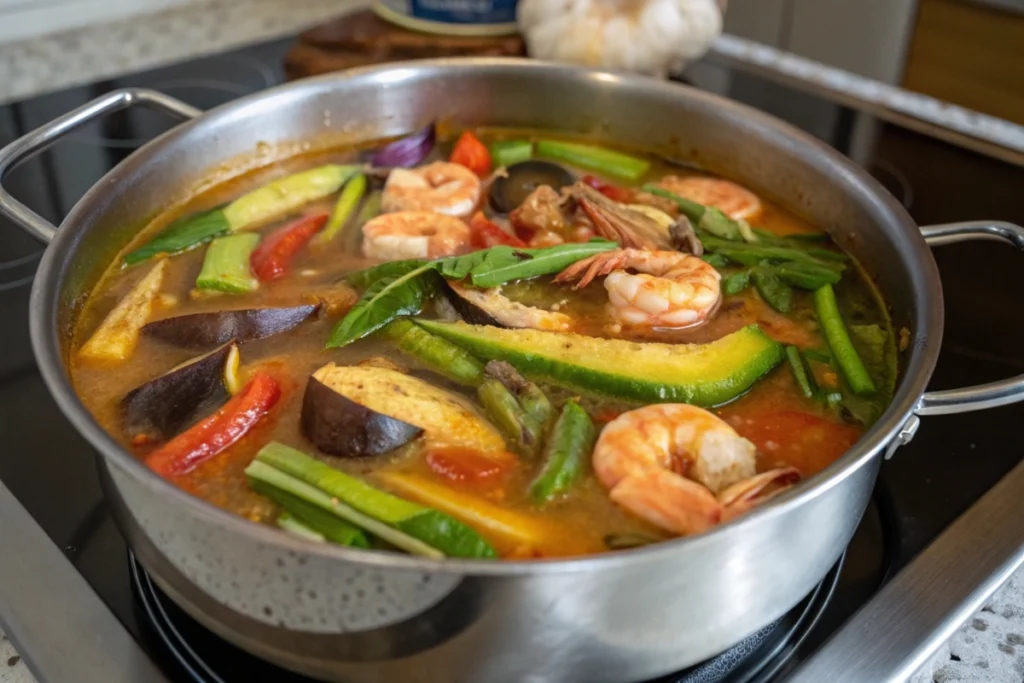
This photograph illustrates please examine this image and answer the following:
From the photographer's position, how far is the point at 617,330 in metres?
1.63

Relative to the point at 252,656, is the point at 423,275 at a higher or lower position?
higher

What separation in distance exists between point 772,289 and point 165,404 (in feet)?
3.52

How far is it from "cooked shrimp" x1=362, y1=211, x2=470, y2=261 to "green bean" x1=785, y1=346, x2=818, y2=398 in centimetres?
65

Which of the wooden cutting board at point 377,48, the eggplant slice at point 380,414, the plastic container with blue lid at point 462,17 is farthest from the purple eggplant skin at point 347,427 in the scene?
the plastic container with blue lid at point 462,17

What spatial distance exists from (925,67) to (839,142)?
6.03 ft

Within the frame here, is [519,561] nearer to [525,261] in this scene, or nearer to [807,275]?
[525,261]

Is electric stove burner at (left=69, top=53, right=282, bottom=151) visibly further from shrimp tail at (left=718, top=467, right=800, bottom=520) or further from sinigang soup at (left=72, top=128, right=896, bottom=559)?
shrimp tail at (left=718, top=467, right=800, bottom=520)

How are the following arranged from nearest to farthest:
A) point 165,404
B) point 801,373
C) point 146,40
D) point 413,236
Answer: point 165,404
point 801,373
point 413,236
point 146,40

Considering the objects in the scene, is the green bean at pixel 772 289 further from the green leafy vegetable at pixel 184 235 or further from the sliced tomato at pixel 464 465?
the green leafy vegetable at pixel 184 235

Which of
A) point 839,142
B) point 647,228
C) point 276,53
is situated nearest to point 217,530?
point 647,228

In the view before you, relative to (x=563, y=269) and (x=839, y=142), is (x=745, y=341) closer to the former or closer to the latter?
(x=563, y=269)

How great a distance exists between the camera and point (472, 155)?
2166 mm

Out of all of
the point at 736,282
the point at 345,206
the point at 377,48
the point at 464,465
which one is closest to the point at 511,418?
the point at 464,465

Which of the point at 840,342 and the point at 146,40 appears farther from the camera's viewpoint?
the point at 146,40
